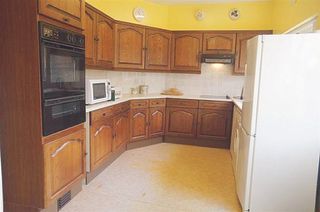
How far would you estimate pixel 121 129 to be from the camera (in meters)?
3.46

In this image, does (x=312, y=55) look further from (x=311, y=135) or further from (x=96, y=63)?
(x=96, y=63)

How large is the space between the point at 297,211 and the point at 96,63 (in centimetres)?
268

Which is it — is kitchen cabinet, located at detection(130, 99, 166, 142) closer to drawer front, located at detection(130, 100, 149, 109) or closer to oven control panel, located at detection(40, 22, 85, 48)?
drawer front, located at detection(130, 100, 149, 109)

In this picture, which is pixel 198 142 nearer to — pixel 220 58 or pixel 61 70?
pixel 220 58

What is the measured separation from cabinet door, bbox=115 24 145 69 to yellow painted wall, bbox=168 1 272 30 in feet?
3.19

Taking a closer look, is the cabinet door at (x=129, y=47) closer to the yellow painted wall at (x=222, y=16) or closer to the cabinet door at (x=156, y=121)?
the cabinet door at (x=156, y=121)

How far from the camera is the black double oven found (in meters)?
1.79

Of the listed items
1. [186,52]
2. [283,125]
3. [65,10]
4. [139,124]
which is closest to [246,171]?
[283,125]

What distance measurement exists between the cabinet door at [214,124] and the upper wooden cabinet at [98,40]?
1791 millimetres

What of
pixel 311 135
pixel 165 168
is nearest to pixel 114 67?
pixel 165 168

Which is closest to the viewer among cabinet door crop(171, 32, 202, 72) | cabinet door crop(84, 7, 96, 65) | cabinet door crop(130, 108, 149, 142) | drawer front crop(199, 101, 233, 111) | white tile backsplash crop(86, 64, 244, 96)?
cabinet door crop(84, 7, 96, 65)

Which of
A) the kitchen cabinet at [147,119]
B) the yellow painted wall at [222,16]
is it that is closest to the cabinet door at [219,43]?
the yellow painted wall at [222,16]

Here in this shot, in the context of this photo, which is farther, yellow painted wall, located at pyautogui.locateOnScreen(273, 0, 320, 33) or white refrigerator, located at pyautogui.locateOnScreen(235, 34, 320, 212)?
yellow painted wall, located at pyautogui.locateOnScreen(273, 0, 320, 33)

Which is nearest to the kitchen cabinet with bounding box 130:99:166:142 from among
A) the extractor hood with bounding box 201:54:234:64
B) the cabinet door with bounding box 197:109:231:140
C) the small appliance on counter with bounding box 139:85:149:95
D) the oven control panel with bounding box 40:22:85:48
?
the small appliance on counter with bounding box 139:85:149:95
